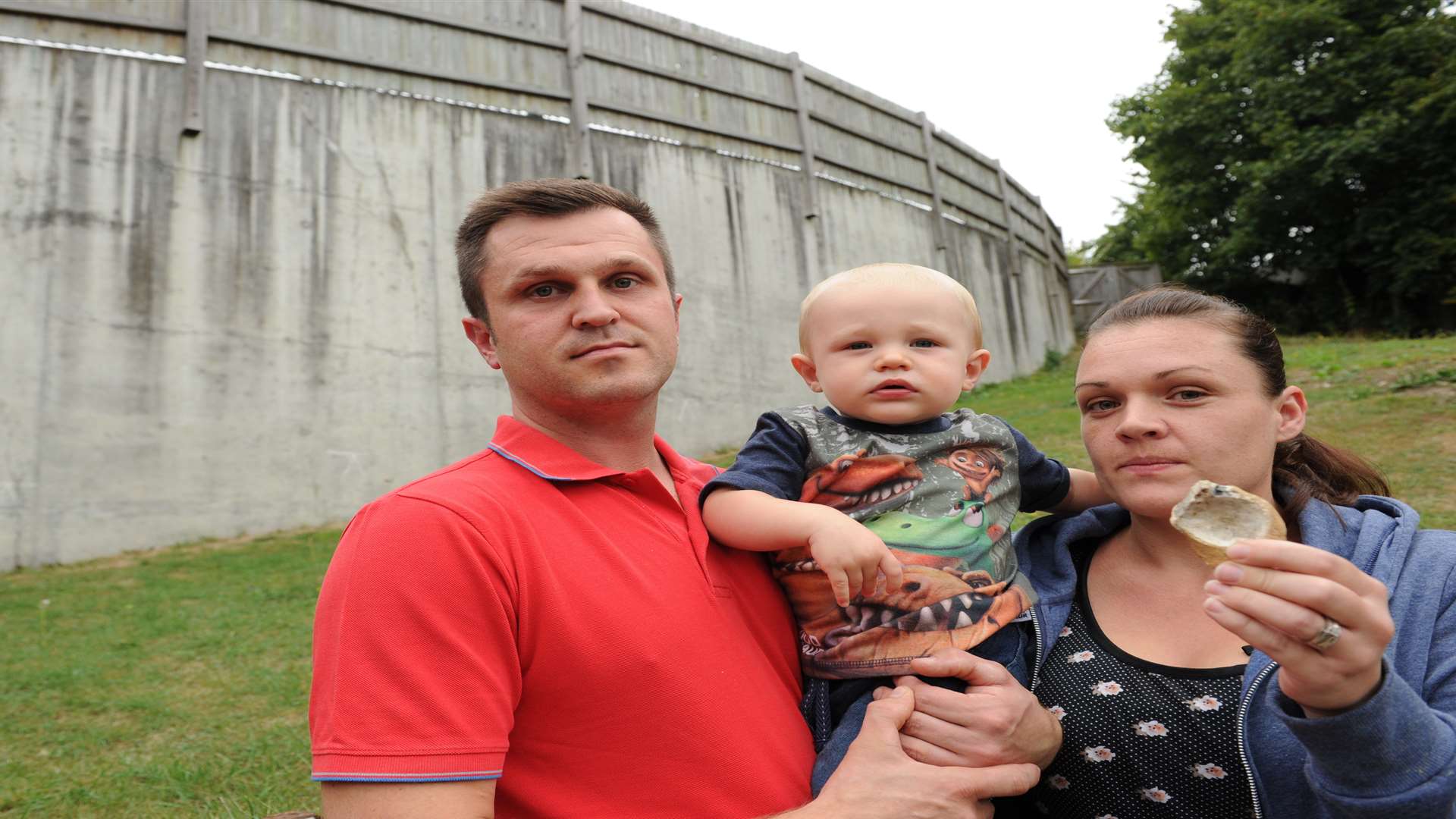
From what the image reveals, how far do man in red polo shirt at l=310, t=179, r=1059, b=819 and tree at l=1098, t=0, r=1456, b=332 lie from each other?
2020 centimetres

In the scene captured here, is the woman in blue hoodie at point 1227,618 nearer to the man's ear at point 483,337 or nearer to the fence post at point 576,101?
the man's ear at point 483,337

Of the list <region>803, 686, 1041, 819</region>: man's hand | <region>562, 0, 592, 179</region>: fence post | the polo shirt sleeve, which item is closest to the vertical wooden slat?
<region>562, 0, 592, 179</region>: fence post

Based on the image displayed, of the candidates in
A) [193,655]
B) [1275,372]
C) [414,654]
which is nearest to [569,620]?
[414,654]

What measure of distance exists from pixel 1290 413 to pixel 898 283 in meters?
0.96

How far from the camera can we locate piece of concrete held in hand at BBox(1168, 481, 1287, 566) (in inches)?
64.3

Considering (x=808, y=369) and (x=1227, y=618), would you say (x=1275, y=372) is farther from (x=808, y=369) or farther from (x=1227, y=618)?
(x=808, y=369)

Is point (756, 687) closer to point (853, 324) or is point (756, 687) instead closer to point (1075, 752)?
point (1075, 752)

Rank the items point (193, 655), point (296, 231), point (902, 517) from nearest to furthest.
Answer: point (902, 517), point (193, 655), point (296, 231)

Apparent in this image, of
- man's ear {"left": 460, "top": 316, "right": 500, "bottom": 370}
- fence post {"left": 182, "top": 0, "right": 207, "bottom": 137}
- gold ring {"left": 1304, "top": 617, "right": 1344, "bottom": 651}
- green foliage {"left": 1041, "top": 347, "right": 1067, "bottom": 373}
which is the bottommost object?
gold ring {"left": 1304, "top": 617, "right": 1344, "bottom": 651}

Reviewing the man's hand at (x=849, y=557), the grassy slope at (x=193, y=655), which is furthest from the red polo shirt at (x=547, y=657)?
the grassy slope at (x=193, y=655)

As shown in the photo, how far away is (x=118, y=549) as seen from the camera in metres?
7.60

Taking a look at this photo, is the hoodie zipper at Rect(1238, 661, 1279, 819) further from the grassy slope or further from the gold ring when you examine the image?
the grassy slope

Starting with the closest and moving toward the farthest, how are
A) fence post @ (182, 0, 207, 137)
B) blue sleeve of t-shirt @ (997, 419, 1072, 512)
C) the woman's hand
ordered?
the woman's hand
blue sleeve of t-shirt @ (997, 419, 1072, 512)
fence post @ (182, 0, 207, 137)

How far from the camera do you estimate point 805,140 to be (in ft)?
40.7
